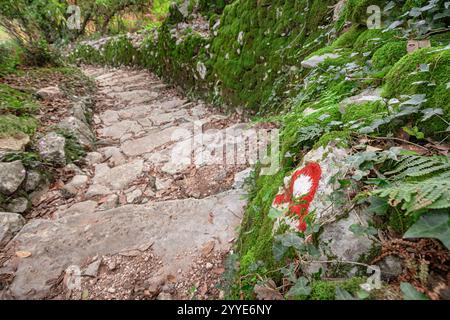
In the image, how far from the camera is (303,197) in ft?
4.35

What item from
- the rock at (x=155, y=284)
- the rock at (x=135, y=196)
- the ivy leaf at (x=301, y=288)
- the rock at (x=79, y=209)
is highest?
the ivy leaf at (x=301, y=288)

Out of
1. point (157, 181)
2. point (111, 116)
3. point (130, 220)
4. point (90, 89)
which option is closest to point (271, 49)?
point (157, 181)

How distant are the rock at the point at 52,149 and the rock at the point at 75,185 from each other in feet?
1.05

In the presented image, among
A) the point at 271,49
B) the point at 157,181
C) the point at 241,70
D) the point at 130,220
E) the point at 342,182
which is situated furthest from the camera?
the point at 241,70

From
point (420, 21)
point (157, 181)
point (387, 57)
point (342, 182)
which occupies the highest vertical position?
point (420, 21)

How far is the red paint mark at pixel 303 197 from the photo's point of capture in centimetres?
126

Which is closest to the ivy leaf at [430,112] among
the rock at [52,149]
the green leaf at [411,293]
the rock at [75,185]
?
the green leaf at [411,293]

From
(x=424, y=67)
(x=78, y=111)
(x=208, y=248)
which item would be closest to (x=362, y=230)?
(x=424, y=67)

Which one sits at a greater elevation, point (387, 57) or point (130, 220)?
point (387, 57)

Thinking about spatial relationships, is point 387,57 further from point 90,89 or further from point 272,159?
point 90,89

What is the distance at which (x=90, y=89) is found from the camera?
6750mm

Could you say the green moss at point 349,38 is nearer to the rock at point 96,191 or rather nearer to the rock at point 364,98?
the rock at point 364,98

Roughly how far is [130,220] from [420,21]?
9.22 feet

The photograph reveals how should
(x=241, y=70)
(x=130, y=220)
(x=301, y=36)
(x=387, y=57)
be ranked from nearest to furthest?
(x=387, y=57), (x=130, y=220), (x=301, y=36), (x=241, y=70)
